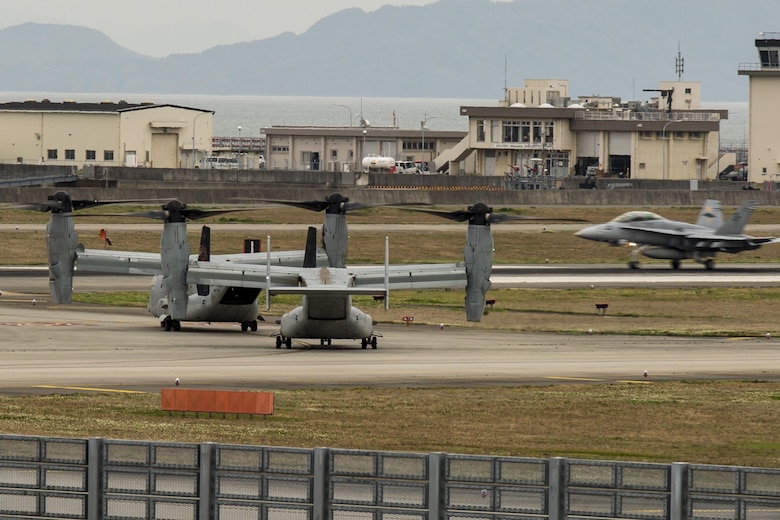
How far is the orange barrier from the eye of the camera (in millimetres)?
34500

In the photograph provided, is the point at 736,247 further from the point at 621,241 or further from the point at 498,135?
the point at 498,135

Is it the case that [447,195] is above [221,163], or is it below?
below

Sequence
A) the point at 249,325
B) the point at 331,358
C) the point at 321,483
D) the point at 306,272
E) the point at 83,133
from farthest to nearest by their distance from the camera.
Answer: the point at 83,133, the point at 249,325, the point at 306,272, the point at 331,358, the point at 321,483

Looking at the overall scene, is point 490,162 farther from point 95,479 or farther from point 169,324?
point 95,479

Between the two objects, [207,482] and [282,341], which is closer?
[207,482]

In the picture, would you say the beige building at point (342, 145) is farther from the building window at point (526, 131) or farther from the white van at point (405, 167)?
the building window at point (526, 131)

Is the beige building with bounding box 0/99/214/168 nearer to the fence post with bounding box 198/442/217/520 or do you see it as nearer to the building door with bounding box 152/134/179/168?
the building door with bounding box 152/134/179/168

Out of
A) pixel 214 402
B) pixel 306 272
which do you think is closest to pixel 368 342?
pixel 306 272

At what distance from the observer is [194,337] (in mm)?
52031

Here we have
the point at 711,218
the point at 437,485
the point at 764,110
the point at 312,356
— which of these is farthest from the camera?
the point at 764,110

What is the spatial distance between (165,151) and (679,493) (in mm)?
139538

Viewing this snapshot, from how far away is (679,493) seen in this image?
65.3 ft

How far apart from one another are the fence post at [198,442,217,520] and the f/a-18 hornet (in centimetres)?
6243

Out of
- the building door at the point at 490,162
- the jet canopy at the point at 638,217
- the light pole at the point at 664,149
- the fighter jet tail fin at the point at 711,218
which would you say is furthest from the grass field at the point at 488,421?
the building door at the point at 490,162
